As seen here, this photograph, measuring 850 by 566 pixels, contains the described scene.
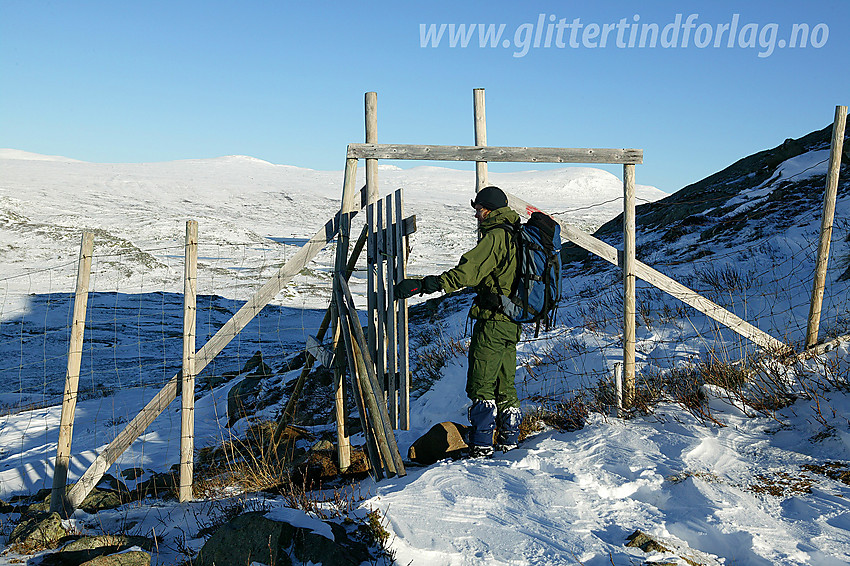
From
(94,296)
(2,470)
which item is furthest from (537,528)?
(94,296)

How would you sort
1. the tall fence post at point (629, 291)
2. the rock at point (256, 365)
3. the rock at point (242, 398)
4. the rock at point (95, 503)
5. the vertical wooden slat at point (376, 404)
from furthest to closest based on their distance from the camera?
the rock at point (256, 365) → the rock at point (242, 398) → the tall fence post at point (629, 291) → the rock at point (95, 503) → the vertical wooden slat at point (376, 404)

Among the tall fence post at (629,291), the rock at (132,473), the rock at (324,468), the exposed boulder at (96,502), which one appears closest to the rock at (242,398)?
the rock at (132,473)

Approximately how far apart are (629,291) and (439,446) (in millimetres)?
2052

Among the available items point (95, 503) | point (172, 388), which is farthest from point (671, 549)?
point (95, 503)

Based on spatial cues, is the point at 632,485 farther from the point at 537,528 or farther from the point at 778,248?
the point at 778,248

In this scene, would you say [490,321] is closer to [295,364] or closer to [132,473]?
[132,473]

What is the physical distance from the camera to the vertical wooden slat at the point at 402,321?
452 centimetres

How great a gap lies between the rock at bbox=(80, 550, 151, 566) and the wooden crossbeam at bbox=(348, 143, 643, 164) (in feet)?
10.2

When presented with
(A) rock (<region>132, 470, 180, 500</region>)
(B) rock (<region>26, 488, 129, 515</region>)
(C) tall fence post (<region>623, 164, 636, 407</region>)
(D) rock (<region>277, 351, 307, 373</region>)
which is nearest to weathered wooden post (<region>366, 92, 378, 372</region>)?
(A) rock (<region>132, 470, 180, 500</region>)

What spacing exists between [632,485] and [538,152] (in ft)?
8.95

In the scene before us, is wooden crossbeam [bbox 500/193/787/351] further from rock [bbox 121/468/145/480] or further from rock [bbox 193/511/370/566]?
rock [bbox 121/468/145/480]

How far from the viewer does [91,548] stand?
3600 millimetres

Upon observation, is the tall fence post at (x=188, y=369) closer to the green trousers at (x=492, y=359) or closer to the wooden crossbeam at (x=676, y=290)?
the green trousers at (x=492, y=359)

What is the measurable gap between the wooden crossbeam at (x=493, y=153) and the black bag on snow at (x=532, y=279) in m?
0.87
